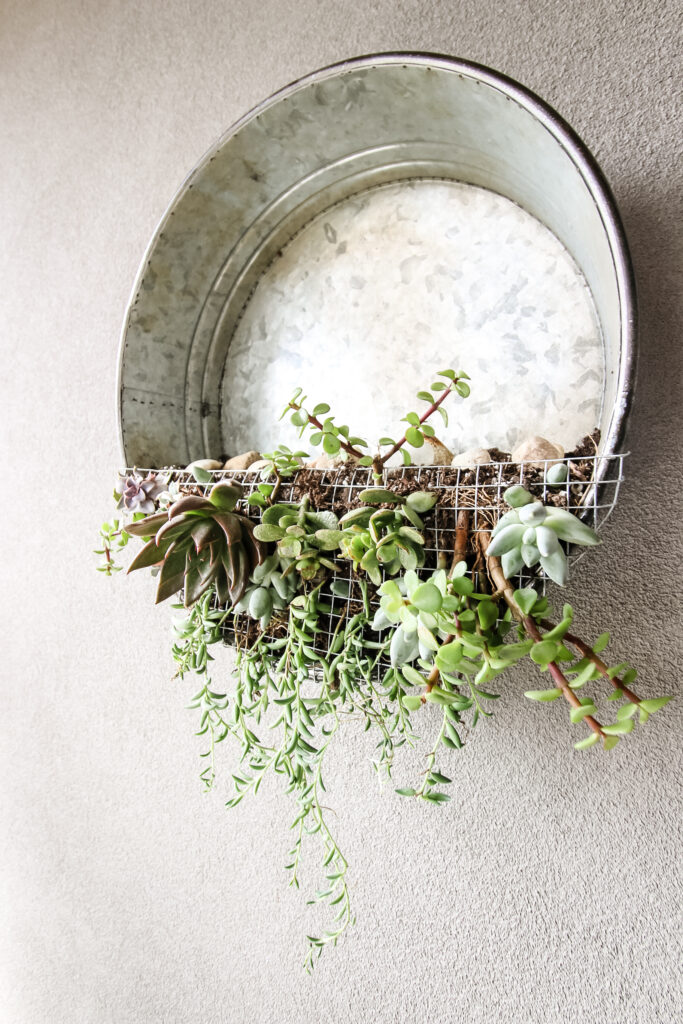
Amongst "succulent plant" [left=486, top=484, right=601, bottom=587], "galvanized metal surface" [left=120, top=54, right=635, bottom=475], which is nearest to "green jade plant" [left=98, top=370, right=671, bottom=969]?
"succulent plant" [left=486, top=484, right=601, bottom=587]

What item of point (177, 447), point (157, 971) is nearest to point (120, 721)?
point (157, 971)

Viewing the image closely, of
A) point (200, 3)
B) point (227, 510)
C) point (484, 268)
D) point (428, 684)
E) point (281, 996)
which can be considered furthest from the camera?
point (200, 3)

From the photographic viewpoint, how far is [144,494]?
873 millimetres

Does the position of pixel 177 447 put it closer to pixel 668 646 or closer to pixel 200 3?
pixel 668 646

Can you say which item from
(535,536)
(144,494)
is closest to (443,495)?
(535,536)

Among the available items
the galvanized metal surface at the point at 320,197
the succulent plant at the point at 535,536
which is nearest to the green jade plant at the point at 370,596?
the succulent plant at the point at 535,536

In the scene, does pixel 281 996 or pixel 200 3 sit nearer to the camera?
pixel 281 996

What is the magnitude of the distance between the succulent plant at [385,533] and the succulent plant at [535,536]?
83 millimetres

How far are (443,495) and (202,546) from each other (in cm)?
26

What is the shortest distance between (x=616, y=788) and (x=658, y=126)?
30.0 inches

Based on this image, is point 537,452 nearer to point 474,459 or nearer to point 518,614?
point 474,459

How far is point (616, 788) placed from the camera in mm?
772

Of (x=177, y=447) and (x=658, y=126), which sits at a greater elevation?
(x=658, y=126)

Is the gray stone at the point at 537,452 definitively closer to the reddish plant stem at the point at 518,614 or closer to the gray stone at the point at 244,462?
the reddish plant stem at the point at 518,614
